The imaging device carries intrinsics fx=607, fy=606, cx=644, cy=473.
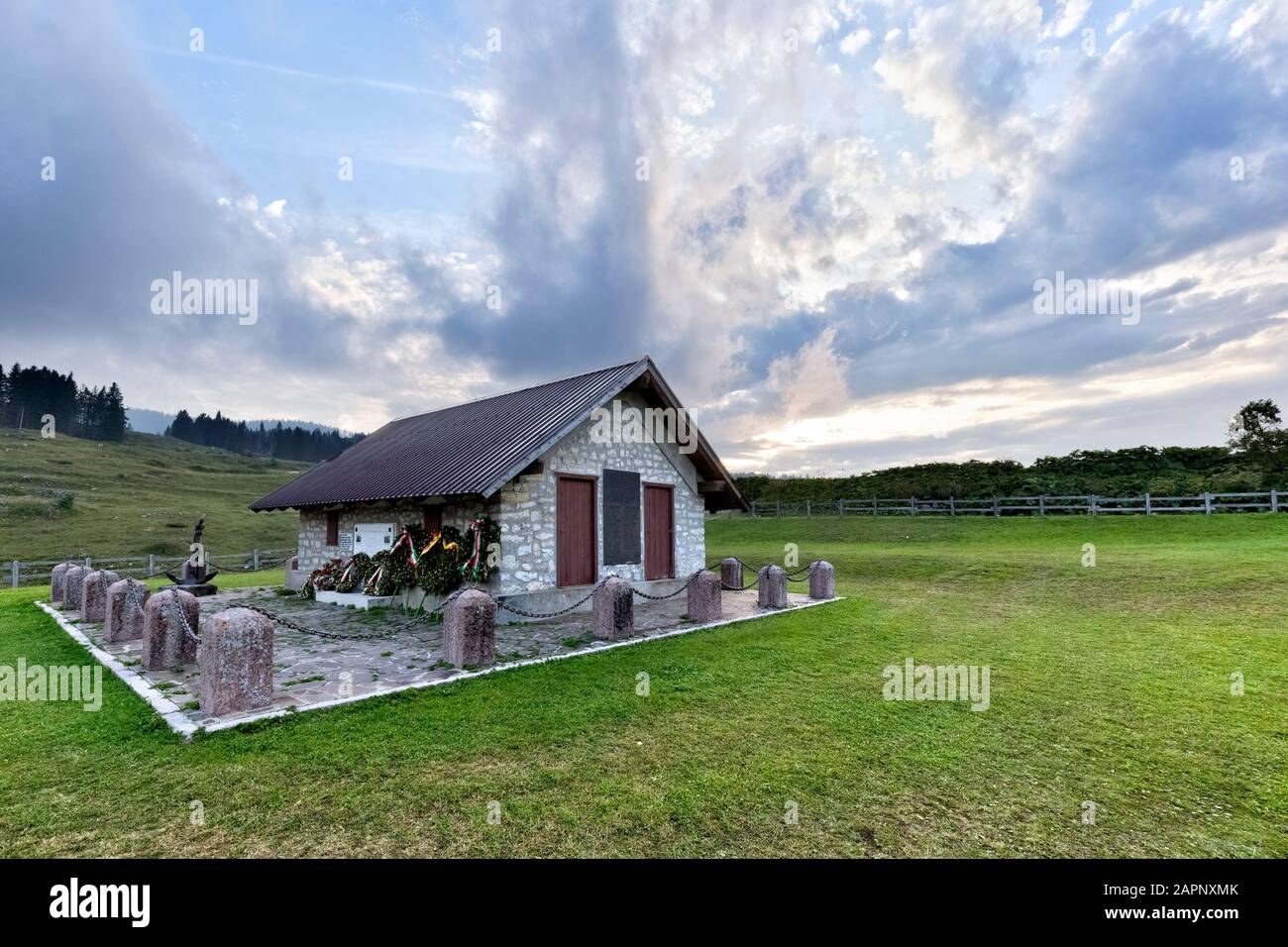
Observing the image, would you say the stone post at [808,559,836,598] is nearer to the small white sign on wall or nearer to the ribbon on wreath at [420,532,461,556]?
the ribbon on wreath at [420,532,461,556]

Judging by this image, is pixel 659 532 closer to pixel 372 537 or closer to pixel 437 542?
pixel 437 542

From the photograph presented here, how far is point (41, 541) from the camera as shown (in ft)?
125

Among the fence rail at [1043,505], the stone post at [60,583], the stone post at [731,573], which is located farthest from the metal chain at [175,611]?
the fence rail at [1043,505]

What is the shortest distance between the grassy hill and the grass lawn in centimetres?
3753

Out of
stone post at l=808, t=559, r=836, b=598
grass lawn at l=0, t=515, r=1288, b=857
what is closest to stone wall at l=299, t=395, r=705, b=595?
stone post at l=808, t=559, r=836, b=598

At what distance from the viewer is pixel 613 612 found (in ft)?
33.6

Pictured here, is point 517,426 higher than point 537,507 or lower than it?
higher

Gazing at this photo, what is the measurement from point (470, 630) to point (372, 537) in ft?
26.2

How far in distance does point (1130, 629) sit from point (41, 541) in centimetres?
5390

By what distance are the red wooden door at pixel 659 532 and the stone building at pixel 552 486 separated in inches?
1.5

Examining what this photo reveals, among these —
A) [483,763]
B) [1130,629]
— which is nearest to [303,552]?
[483,763]

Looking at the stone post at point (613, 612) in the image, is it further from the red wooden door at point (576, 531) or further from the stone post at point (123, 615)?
the stone post at point (123, 615)

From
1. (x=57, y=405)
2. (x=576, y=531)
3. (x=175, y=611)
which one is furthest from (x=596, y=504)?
(x=57, y=405)
